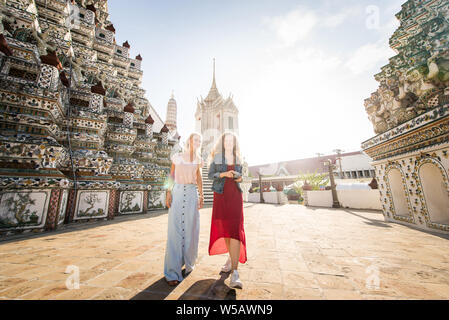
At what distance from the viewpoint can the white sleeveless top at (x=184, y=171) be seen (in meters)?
2.31

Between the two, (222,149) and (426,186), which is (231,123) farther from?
(222,149)

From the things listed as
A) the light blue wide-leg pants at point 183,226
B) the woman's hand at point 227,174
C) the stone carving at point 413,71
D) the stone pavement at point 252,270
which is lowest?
the stone pavement at point 252,270

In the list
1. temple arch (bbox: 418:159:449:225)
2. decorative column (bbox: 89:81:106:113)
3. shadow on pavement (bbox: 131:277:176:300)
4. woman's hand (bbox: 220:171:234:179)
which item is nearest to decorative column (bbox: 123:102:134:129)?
decorative column (bbox: 89:81:106:113)

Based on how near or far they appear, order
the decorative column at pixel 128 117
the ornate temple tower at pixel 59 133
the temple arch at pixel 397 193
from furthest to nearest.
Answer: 1. the decorative column at pixel 128 117
2. the temple arch at pixel 397 193
3. the ornate temple tower at pixel 59 133

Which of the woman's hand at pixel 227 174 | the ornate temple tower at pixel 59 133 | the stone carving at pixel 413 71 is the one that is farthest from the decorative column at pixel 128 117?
the stone carving at pixel 413 71

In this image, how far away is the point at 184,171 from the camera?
2318mm

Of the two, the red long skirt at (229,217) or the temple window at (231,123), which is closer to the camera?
the red long skirt at (229,217)

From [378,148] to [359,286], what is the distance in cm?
569

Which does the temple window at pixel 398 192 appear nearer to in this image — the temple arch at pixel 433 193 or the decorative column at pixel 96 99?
the temple arch at pixel 433 193

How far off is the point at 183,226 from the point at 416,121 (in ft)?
18.9

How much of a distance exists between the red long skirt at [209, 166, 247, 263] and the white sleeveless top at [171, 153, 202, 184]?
0.43 metres

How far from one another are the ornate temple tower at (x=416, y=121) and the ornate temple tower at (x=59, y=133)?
29.0ft

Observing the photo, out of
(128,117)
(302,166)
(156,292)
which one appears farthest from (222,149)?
(302,166)
